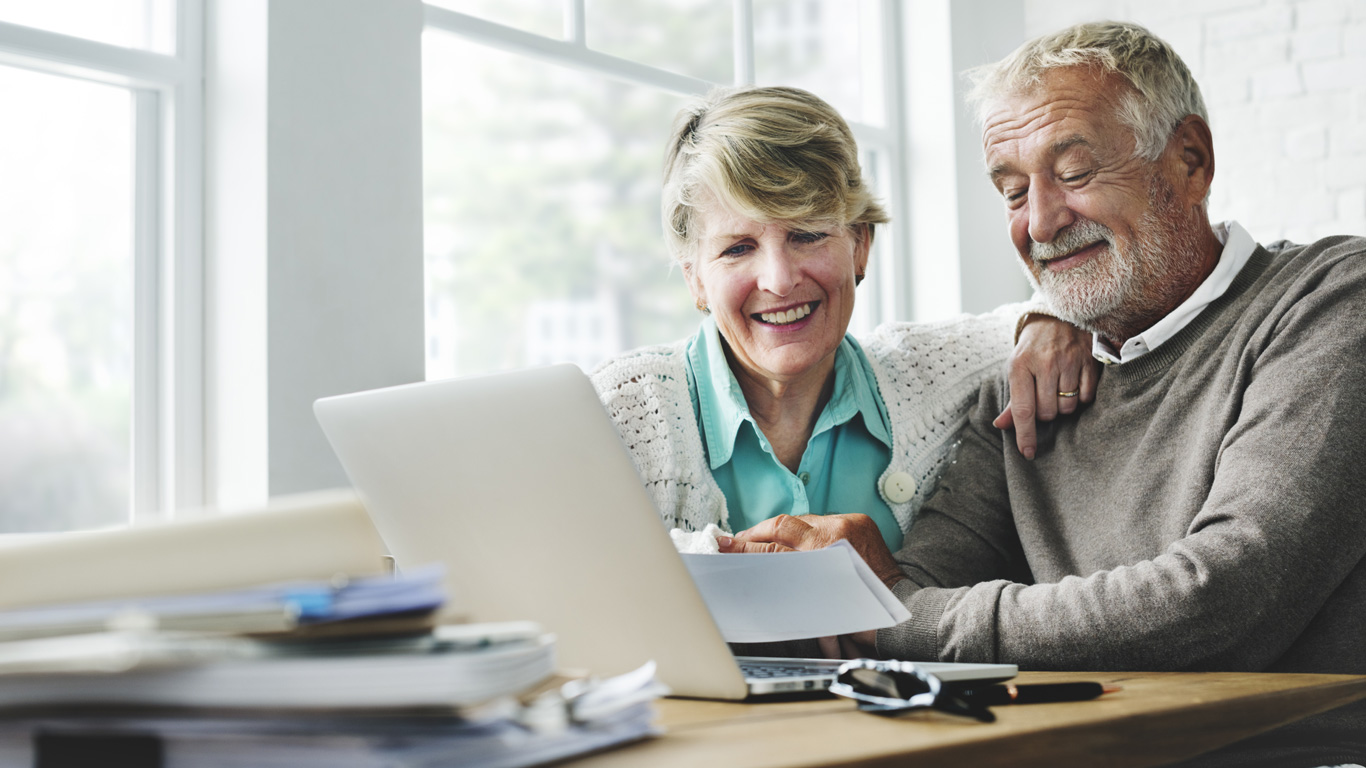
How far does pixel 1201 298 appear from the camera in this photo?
156 centimetres

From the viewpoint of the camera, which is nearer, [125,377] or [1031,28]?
[125,377]

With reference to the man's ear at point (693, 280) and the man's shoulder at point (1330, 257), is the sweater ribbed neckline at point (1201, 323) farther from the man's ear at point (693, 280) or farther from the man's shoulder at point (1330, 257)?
the man's ear at point (693, 280)

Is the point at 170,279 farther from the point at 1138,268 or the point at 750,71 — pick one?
the point at 750,71

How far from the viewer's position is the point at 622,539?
2.56 feet

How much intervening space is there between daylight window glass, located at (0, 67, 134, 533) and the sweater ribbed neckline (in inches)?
71.2

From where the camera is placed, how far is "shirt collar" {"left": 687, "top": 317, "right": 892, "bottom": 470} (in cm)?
171

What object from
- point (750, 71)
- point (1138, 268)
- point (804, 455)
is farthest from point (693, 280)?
point (750, 71)

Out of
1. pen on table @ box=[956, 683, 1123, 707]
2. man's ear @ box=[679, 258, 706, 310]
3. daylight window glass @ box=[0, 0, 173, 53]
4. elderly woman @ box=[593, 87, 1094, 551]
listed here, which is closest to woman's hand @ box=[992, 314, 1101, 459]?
elderly woman @ box=[593, 87, 1094, 551]

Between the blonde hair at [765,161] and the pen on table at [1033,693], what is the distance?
40.1 inches

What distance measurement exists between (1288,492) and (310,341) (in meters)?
1.65

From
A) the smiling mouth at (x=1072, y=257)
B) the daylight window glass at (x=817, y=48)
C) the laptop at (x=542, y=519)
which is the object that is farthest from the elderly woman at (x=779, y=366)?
the daylight window glass at (x=817, y=48)

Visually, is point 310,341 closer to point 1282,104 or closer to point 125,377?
point 125,377

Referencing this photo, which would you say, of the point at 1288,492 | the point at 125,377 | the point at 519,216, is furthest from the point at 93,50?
the point at 1288,492

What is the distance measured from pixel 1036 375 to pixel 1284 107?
2524mm
